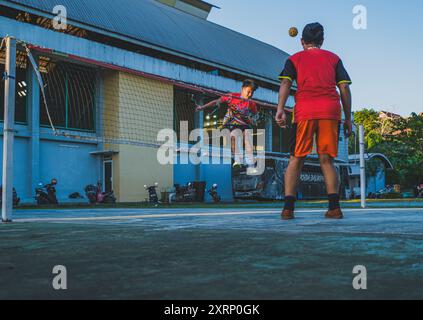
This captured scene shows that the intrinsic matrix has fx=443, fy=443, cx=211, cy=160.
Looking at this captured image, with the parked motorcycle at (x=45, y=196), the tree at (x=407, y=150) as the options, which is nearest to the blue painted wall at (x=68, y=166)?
the parked motorcycle at (x=45, y=196)

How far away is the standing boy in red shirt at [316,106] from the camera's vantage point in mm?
4848

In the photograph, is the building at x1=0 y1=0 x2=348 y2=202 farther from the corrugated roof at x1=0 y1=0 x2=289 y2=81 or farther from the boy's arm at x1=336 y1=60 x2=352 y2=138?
the boy's arm at x1=336 y1=60 x2=352 y2=138

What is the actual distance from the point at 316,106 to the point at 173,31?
2465 cm

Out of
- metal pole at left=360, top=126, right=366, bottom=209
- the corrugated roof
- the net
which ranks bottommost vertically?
metal pole at left=360, top=126, right=366, bottom=209

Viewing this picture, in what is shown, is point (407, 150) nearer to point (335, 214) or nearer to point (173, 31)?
point (173, 31)

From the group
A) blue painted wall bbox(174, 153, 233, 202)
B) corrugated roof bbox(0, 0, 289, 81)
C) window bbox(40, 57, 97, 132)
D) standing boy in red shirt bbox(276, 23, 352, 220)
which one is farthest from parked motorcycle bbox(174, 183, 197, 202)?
standing boy in red shirt bbox(276, 23, 352, 220)

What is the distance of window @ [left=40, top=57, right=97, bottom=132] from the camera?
2206 centimetres

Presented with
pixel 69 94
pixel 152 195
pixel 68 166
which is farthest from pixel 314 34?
pixel 68 166

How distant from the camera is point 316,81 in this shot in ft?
15.9

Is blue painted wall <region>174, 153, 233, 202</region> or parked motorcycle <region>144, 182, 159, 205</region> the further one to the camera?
blue painted wall <region>174, 153, 233, 202</region>

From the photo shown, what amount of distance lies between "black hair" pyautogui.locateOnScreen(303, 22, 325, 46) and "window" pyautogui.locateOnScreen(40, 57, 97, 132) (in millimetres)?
18515

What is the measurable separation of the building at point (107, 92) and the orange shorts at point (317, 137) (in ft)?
43.4
